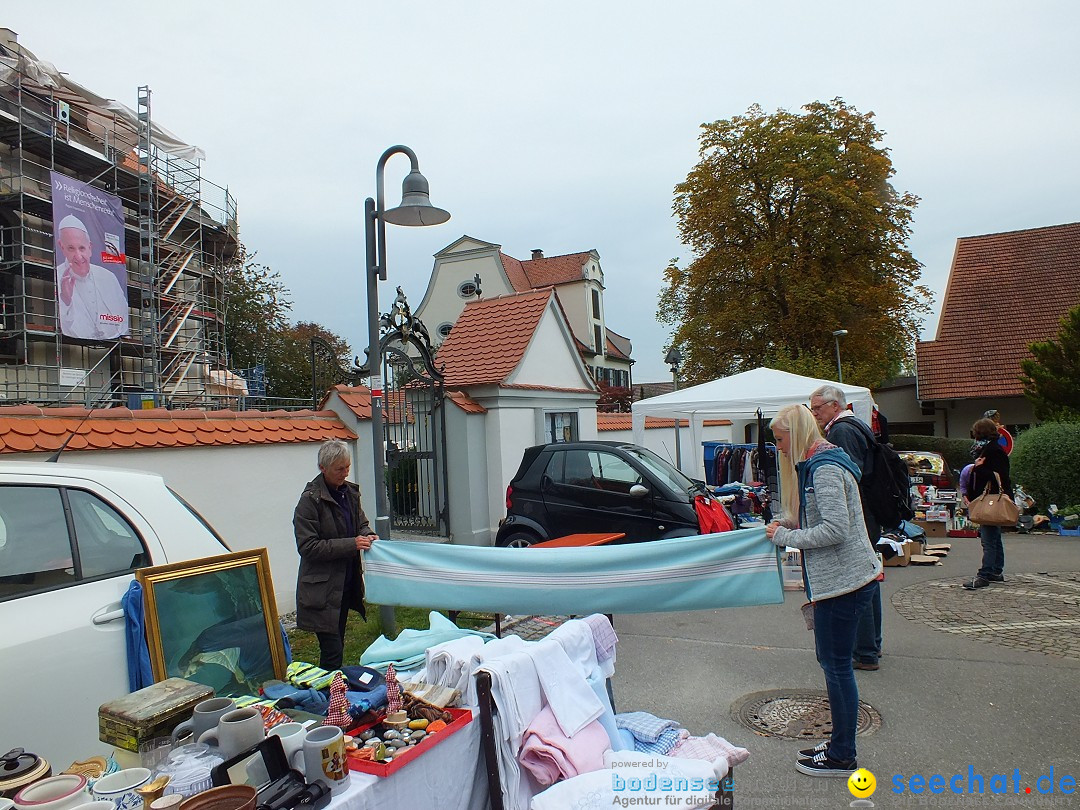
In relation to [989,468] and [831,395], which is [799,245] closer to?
[989,468]

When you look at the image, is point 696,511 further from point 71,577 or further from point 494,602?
point 71,577

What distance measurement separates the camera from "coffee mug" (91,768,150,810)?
181 centimetres

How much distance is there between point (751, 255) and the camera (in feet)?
81.9

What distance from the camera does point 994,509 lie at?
724cm

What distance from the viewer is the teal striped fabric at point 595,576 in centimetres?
384

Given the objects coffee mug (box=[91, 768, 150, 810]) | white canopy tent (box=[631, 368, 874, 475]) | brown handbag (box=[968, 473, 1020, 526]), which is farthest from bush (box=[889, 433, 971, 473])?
coffee mug (box=[91, 768, 150, 810])

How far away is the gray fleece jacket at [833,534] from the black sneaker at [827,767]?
827 mm

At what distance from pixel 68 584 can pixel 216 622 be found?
0.62 metres

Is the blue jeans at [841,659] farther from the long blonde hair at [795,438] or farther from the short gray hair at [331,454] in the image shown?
the short gray hair at [331,454]

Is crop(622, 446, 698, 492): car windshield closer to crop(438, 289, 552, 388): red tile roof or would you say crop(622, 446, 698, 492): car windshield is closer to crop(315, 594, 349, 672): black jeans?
crop(438, 289, 552, 388): red tile roof

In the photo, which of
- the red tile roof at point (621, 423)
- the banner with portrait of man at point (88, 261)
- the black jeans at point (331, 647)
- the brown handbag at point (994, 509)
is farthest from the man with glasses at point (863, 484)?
the banner with portrait of man at point (88, 261)

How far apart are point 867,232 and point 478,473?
65.8 ft

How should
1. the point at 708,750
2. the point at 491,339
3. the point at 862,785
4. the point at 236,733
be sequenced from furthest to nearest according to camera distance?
the point at 491,339, the point at 862,785, the point at 708,750, the point at 236,733

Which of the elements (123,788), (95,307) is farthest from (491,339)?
(95,307)
